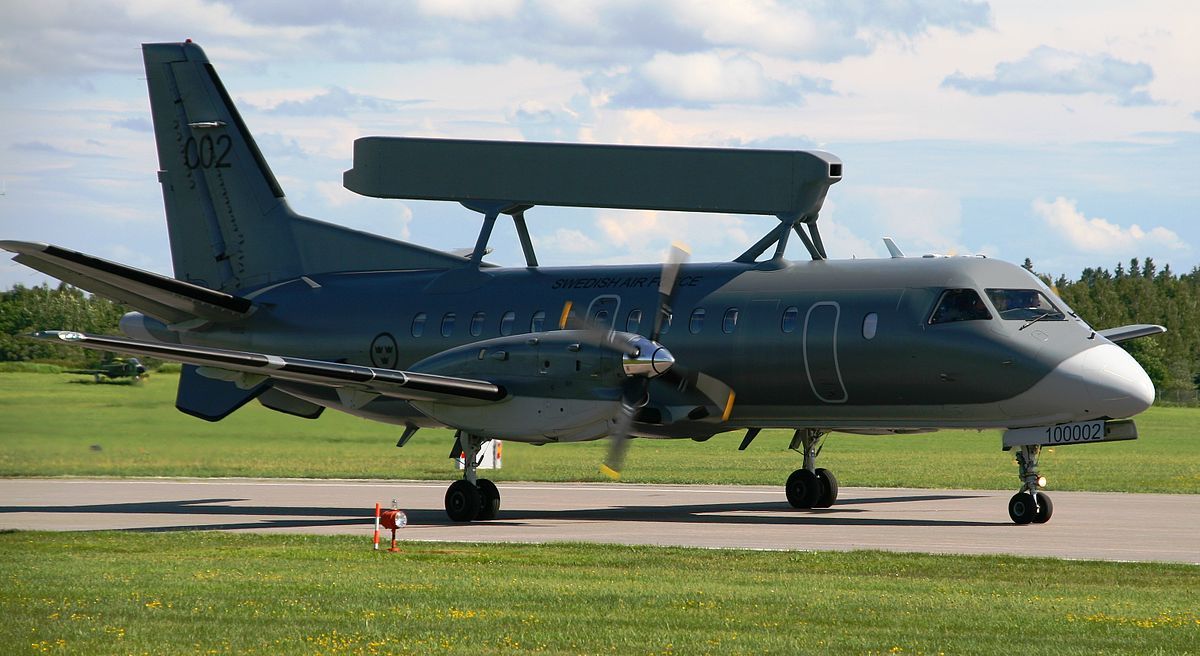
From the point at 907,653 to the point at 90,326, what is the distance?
28976 millimetres

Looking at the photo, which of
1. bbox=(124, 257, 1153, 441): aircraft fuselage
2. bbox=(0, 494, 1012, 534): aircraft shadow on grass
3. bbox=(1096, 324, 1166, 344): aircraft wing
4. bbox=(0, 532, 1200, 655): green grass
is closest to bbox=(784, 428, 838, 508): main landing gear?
bbox=(0, 494, 1012, 534): aircraft shadow on grass

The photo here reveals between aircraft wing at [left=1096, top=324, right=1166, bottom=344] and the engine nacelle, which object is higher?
aircraft wing at [left=1096, top=324, right=1166, bottom=344]

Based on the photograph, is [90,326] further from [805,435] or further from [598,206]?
[805,435]

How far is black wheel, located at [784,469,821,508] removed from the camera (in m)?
26.6

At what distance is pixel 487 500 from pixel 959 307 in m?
8.33

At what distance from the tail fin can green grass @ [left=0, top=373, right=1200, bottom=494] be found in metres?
3.83

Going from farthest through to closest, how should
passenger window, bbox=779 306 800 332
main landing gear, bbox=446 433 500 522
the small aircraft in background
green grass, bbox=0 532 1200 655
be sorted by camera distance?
the small aircraft in background < main landing gear, bbox=446 433 500 522 < passenger window, bbox=779 306 800 332 < green grass, bbox=0 532 1200 655

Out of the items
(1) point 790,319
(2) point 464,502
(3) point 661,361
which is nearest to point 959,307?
(1) point 790,319

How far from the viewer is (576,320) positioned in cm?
2520

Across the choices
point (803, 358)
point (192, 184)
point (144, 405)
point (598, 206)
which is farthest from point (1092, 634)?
point (144, 405)

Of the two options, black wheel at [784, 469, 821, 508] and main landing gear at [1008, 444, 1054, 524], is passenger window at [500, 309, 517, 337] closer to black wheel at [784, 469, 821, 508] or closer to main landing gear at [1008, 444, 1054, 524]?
black wheel at [784, 469, 821, 508]

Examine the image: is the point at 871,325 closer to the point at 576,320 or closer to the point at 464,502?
the point at 576,320

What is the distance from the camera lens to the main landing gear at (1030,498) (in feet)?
73.8

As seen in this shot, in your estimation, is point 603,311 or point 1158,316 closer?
point 603,311
